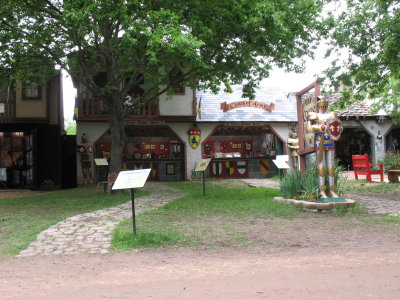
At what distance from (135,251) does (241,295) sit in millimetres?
2285

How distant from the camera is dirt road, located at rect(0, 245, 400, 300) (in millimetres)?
3736

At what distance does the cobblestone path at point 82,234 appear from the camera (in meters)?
5.70

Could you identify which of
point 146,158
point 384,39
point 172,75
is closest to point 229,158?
point 146,158

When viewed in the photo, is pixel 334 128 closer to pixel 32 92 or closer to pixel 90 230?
pixel 90 230

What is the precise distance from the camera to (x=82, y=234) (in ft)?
22.0

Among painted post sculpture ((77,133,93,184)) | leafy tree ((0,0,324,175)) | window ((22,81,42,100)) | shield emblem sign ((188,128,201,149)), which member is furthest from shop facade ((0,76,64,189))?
shield emblem sign ((188,128,201,149))

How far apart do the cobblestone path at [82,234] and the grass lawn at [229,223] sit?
26cm

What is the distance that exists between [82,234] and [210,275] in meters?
3.08

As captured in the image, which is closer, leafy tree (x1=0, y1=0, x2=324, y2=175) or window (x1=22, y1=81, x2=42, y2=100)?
leafy tree (x1=0, y1=0, x2=324, y2=175)

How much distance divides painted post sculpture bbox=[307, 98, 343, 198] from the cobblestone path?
156 inches

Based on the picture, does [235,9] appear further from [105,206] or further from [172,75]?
[105,206]

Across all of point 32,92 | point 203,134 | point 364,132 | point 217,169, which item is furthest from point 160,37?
point 364,132

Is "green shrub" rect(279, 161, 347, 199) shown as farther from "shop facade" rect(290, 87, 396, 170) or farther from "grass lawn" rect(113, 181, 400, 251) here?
"shop facade" rect(290, 87, 396, 170)

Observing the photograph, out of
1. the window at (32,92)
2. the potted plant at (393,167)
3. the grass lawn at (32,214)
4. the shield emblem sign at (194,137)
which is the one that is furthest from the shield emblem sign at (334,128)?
the window at (32,92)
